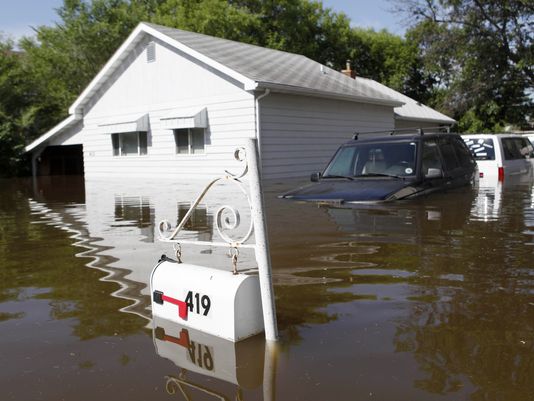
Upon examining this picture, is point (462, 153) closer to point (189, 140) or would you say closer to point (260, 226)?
point (260, 226)

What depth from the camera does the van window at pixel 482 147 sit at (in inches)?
502

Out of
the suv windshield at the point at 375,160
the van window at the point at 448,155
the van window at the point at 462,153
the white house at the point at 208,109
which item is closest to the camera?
the suv windshield at the point at 375,160

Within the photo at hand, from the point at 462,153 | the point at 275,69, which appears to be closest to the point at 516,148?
the point at 462,153

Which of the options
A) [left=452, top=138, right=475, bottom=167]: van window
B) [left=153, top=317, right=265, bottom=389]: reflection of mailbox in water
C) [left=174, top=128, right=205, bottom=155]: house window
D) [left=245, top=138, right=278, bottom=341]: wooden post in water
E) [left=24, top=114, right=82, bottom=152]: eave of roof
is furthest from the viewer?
[left=24, top=114, right=82, bottom=152]: eave of roof

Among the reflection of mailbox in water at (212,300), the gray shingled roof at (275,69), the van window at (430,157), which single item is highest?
the gray shingled roof at (275,69)

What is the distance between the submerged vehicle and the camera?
28.5 ft

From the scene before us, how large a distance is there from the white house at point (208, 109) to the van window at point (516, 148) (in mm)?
6510

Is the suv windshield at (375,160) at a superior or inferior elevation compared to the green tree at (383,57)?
inferior

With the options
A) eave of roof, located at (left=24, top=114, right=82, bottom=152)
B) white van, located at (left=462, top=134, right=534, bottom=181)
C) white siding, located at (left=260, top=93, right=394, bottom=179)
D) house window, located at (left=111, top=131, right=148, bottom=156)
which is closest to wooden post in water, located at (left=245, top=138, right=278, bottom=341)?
white van, located at (left=462, top=134, right=534, bottom=181)

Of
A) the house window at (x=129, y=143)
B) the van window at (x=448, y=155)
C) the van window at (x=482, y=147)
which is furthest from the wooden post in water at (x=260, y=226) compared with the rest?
the house window at (x=129, y=143)

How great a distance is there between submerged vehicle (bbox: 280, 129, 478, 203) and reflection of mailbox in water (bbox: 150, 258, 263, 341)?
488cm

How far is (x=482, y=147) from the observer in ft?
42.1

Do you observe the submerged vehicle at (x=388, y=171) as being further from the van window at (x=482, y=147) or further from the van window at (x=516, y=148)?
the van window at (x=516, y=148)

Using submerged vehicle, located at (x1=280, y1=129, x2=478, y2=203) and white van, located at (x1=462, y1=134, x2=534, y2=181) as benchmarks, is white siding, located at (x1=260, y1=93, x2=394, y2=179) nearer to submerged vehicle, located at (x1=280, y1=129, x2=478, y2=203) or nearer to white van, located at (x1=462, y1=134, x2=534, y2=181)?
white van, located at (x1=462, y1=134, x2=534, y2=181)
